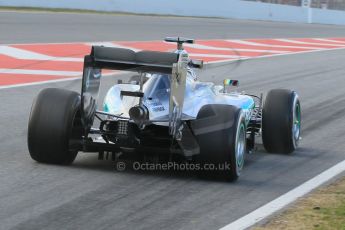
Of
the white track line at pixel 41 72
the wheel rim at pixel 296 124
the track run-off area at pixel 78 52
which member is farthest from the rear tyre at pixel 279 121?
the white track line at pixel 41 72

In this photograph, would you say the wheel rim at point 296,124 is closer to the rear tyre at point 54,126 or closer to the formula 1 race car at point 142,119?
the formula 1 race car at point 142,119

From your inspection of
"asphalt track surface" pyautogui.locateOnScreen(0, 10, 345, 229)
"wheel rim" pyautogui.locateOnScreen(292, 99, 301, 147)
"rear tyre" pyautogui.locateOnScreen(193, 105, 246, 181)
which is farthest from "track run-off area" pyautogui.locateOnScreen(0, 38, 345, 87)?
"rear tyre" pyautogui.locateOnScreen(193, 105, 246, 181)

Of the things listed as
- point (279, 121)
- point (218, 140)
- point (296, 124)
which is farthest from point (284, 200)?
point (296, 124)

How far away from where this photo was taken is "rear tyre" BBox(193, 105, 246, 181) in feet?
24.2

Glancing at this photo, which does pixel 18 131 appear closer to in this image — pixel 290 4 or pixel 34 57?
pixel 34 57

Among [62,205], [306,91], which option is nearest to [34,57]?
[306,91]

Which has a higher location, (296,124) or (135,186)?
(296,124)

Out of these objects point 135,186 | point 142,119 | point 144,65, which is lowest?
point 135,186

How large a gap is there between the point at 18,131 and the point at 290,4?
1382 inches

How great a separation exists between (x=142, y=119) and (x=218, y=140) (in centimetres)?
68

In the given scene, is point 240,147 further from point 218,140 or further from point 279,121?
point 279,121

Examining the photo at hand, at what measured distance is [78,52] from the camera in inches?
733

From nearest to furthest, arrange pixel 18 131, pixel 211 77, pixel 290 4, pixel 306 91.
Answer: pixel 18 131 → pixel 306 91 → pixel 211 77 → pixel 290 4

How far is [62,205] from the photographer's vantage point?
251 inches
